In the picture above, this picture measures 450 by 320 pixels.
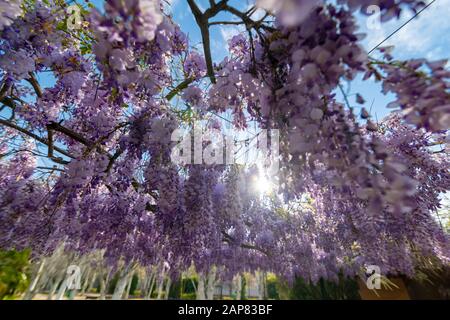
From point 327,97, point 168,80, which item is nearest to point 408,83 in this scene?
point 327,97

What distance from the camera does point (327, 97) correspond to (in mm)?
1599

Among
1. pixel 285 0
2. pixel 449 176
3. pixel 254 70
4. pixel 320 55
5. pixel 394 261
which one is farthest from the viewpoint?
pixel 394 261

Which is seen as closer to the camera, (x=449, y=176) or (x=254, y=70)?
(x=254, y=70)

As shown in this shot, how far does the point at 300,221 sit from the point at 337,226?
1508 mm

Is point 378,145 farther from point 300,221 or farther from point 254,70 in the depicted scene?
point 300,221

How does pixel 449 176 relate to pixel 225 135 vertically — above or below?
below

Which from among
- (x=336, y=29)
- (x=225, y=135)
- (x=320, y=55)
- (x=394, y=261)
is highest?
(x=225, y=135)
